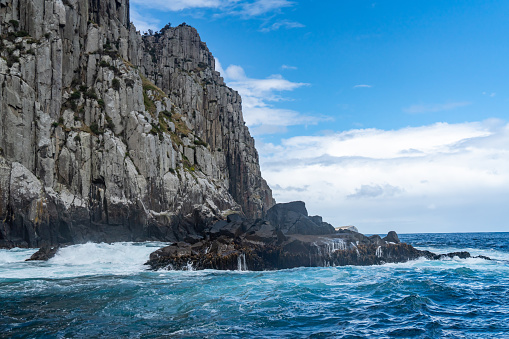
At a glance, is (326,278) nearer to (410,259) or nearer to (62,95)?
(410,259)

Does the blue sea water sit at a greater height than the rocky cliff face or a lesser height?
lesser

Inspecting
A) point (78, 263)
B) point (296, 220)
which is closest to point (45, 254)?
point (78, 263)

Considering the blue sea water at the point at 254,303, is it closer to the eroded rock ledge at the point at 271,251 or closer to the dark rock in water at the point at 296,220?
the eroded rock ledge at the point at 271,251

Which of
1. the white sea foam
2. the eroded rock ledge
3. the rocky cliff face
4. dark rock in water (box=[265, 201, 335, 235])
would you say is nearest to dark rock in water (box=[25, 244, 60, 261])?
the white sea foam

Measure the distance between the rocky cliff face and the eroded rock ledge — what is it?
13.2m

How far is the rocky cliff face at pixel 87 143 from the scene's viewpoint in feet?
170

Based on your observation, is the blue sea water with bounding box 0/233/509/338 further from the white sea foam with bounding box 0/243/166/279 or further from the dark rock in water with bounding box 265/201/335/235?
the dark rock in water with bounding box 265/201/335/235

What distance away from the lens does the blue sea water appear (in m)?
16.3

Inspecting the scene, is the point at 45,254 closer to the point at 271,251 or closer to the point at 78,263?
the point at 78,263

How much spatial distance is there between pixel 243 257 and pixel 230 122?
7822 centimetres

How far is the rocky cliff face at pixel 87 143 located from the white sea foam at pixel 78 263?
31.7 feet

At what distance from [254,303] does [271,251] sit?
53.9 feet

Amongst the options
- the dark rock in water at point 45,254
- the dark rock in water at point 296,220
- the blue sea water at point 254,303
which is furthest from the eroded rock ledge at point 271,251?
the dark rock in water at point 45,254

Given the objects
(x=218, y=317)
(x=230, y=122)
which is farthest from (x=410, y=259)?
(x=230, y=122)
